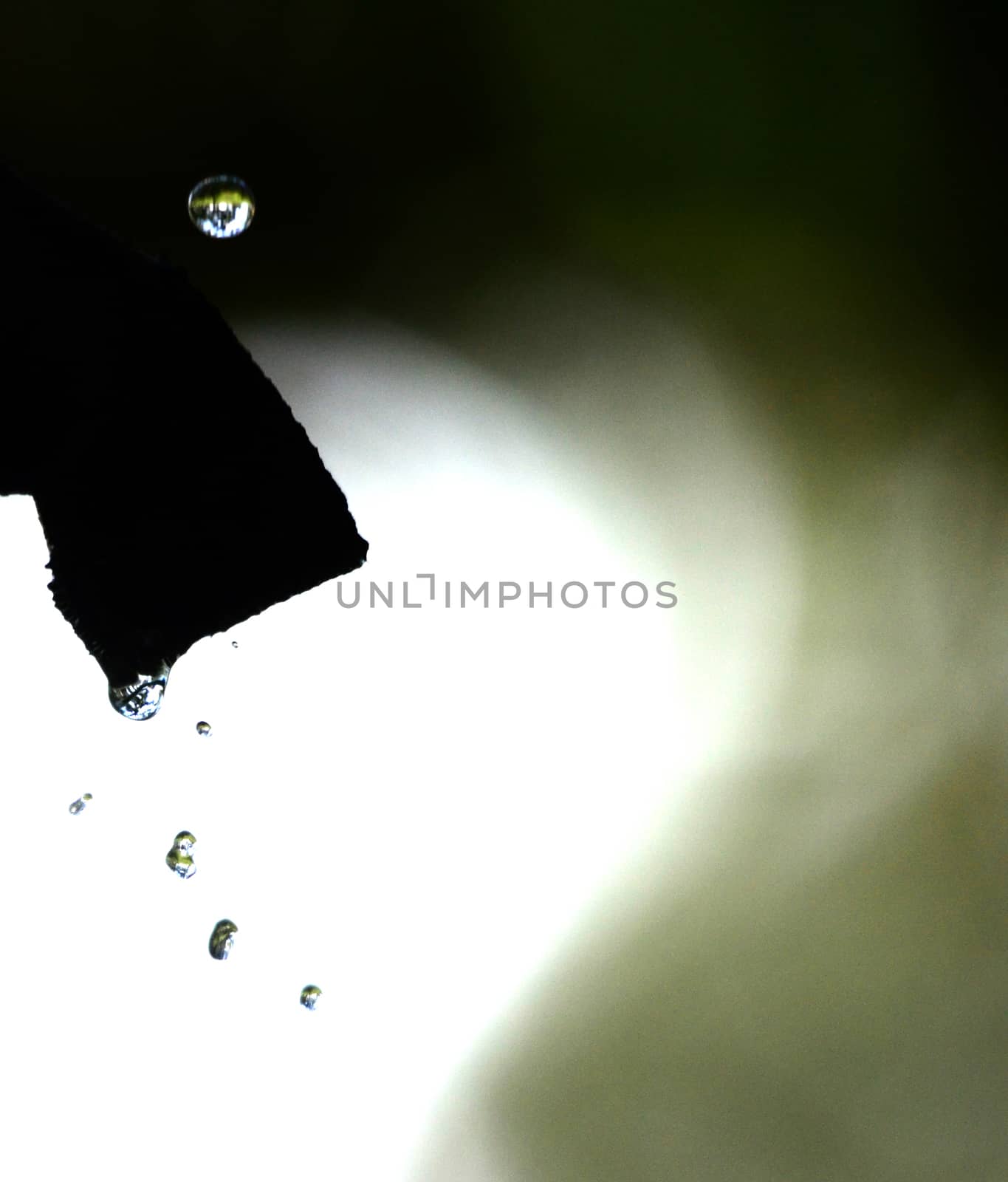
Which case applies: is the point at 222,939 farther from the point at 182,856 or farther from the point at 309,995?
the point at 309,995

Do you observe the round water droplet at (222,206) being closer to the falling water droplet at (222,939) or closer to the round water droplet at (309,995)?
the falling water droplet at (222,939)

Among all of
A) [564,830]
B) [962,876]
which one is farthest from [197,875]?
[962,876]

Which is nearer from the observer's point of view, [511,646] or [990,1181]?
[990,1181]

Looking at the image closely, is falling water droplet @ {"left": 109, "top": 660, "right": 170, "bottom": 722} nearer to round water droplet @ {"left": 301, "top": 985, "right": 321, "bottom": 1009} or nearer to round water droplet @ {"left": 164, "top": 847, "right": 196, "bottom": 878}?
round water droplet @ {"left": 164, "top": 847, "right": 196, "bottom": 878}

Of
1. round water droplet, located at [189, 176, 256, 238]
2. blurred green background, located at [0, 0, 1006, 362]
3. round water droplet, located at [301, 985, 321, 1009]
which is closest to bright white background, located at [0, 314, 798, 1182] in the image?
round water droplet, located at [301, 985, 321, 1009]

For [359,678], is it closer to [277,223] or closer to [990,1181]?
[277,223]

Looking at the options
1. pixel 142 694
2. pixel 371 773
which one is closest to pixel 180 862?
pixel 142 694

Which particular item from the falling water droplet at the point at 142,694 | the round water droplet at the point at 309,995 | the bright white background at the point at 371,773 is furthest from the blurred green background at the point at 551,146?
the falling water droplet at the point at 142,694
